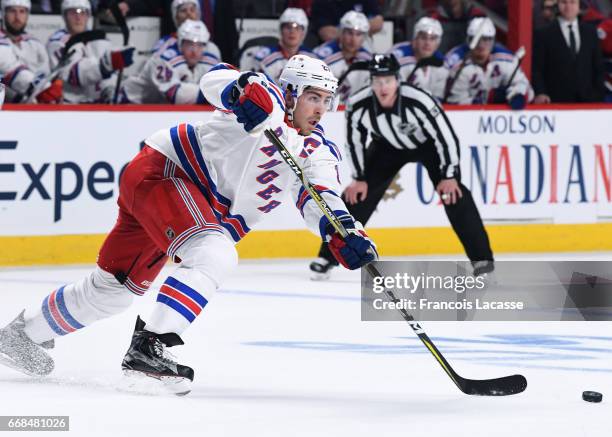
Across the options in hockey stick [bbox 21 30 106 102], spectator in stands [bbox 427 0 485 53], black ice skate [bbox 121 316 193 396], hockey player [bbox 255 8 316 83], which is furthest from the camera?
spectator in stands [bbox 427 0 485 53]

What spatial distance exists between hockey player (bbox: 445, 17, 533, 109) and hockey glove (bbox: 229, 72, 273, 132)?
4.89m

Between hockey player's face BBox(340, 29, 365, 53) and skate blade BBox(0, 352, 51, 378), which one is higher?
hockey player's face BBox(340, 29, 365, 53)

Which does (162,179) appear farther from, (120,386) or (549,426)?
(549,426)

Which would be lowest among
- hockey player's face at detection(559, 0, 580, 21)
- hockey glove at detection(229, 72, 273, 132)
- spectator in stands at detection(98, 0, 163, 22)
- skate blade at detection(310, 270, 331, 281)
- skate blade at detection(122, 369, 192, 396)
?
skate blade at detection(310, 270, 331, 281)

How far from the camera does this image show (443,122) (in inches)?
276

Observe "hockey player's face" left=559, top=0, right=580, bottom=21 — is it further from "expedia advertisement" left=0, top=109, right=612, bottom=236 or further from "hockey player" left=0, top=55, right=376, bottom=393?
"hockey player" left=0, top=55, right=376, bottom=393

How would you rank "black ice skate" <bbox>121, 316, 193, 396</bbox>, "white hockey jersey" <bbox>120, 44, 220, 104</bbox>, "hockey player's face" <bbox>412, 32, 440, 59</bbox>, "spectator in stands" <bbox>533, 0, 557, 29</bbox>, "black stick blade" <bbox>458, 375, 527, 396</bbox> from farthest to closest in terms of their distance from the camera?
"spectator in stands" <bbox>533, 0, 557, 29</bbox> → "hockey player's face" <bbox>412, 32, 440, 59</bbox> → "white hockey jersey" <bbox>120, 44, 220, 104</bbox> → "black stick blade" <bbox>458, 375, 527, 396</bbox> → "black ice skate" <bbox>121, 316, 193, 396</bbox>

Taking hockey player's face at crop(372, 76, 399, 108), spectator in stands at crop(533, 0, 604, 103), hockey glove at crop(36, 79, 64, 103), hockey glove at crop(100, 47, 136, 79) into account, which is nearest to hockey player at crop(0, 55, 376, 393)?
hockey player's face at crop(372, 76, 399, 108)

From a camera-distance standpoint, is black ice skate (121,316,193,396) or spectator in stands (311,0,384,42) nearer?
black ice skate (121,316,193,396)

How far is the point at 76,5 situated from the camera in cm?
827

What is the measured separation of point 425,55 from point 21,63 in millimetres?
2561

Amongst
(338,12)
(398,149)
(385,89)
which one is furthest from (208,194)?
(338,12)

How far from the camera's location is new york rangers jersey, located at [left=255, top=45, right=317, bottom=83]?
8508mm

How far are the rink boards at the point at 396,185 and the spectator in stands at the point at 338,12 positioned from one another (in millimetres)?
1272
